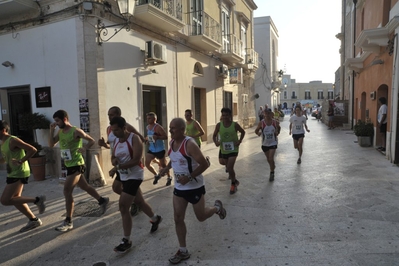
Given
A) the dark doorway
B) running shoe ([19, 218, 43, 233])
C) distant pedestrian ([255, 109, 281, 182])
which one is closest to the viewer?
running shoe ([19, 218, 43, 233])

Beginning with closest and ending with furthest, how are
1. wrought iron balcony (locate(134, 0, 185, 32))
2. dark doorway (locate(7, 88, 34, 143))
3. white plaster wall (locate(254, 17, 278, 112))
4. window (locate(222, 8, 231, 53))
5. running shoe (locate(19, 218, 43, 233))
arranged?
running shoe (locate(19, 218, 43, 233)), wrought iron balcony (locate(134, 0, 185, 32)), dark doorway (locate(7, 88, 34, 143)), window (locate(222, 8, 231, 53)), white plaster wall (locate(254, 17, 278, 112))

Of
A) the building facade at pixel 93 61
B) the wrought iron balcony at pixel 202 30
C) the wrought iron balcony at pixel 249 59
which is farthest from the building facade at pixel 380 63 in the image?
the wrought iron balcony at pixel 249 59

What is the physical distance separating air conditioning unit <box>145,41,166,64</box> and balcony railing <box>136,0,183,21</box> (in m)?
1.11

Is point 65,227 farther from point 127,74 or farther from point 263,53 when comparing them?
point 263,53

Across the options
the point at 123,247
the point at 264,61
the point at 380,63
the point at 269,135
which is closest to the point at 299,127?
the point at 269,135

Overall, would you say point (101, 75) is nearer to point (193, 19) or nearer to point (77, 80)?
point (77, 80)

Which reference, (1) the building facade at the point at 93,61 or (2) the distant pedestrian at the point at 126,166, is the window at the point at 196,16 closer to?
(1) the building facade at the point at 93,61

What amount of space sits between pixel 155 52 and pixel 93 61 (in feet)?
6.81

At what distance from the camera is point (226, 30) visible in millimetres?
15781

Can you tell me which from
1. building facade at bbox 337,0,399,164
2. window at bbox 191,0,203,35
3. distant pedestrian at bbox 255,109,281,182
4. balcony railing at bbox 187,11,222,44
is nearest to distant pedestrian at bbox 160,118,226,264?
distant pedestrian at bbox 255,109,281,182

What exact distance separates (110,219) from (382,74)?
9532 millimetres

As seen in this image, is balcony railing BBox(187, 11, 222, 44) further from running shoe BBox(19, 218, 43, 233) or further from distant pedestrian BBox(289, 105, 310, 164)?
running shoe BBox(19, 218, 43, 233)

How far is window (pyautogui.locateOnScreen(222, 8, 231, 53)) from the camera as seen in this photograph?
15263 mm

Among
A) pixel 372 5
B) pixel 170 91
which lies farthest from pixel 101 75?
pixel 372 5
